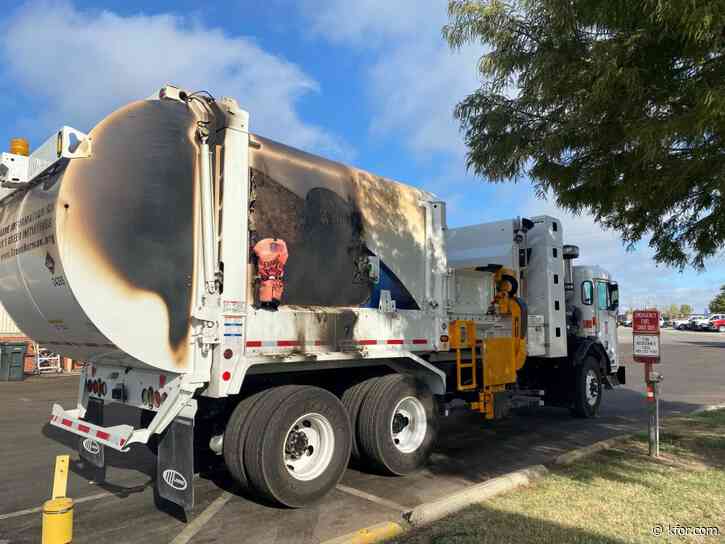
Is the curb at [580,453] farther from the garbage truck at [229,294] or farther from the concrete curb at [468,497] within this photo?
the garbage truck at [229,294]

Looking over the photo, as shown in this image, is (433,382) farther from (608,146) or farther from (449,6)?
(449,6)

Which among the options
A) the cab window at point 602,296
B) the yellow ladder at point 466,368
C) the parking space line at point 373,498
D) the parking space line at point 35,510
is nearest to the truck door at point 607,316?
the cab window at point 602,296

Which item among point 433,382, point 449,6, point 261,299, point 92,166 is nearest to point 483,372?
point 433,382

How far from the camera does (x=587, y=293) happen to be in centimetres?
1039

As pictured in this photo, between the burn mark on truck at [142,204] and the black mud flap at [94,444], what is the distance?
4.52 ft

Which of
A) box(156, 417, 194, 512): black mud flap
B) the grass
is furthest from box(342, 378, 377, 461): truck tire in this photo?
box(156, 417, 194, 512): black mud flap

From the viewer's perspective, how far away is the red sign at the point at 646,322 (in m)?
6.72

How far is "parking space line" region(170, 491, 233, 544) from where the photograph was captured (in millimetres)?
4379

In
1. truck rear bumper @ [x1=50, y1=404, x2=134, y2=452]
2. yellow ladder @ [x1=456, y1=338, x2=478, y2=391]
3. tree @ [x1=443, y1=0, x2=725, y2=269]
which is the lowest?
truck rear bumper @ [x1=50, y1=404, x2=134, y2=452]

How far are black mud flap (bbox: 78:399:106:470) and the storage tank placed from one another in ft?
1.97

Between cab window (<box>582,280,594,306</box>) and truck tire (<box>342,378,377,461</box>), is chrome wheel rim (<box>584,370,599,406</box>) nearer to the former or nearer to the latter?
cab window (<box>582,280,594,306</box>)

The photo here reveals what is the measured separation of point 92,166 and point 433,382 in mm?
4272

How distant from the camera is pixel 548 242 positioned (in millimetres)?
8820

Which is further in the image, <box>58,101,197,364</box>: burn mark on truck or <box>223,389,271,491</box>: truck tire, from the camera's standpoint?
<box>223,389,271,491</box>: truck tire
